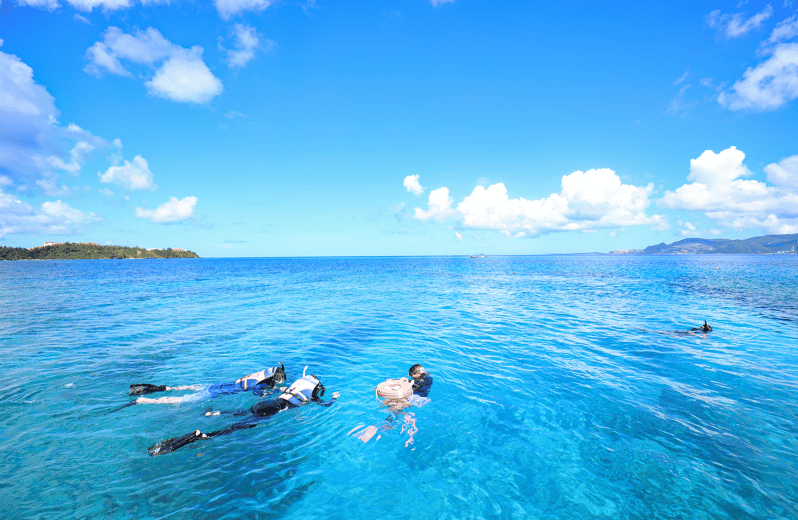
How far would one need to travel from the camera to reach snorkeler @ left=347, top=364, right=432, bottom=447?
970 centimetres

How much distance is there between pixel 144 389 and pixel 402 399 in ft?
33.0

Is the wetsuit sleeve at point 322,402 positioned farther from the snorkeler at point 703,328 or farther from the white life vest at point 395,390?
the snorkeler at point 703,328

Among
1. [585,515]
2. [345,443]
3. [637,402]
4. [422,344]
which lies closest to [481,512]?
[585,515]

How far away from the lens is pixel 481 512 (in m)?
6.82

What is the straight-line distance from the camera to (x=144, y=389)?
37.9 ft

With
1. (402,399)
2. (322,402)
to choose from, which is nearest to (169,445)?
(322,402)

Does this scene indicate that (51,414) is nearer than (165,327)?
Yes

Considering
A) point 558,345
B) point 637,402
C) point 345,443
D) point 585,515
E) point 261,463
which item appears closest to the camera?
point 585,515

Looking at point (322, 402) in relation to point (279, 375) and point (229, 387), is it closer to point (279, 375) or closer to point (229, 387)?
point (279, 375)

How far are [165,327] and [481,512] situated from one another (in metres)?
24.8

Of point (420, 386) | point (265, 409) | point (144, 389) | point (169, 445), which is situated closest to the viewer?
point (169, 445)

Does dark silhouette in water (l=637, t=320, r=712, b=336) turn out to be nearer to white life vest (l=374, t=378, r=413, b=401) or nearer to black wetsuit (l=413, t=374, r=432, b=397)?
black wetsuit (l=413, t=374, r=432, b=397)

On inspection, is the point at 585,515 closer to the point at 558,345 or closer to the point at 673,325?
the point at 558,345

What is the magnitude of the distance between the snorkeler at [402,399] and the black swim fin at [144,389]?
27.4 ft
